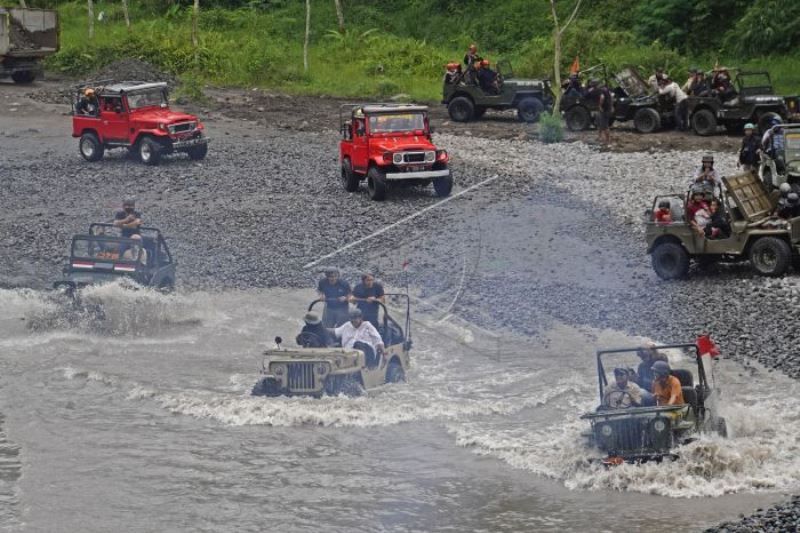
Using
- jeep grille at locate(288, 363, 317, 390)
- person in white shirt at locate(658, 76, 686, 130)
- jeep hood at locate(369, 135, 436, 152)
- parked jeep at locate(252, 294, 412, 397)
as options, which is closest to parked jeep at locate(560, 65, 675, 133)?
person in white shirt at locate(658, 76, 686, 130)

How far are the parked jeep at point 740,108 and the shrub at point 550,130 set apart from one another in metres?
3.17

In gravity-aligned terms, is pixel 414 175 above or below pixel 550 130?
below

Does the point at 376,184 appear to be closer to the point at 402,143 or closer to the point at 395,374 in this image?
the point at 402,143

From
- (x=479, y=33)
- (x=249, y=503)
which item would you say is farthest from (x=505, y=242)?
(x=479, y=33)

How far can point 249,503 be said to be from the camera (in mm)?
14078

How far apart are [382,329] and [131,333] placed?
478 cm

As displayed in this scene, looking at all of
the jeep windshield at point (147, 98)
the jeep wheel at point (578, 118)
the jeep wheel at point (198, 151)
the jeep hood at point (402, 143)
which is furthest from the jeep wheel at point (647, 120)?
the jeep windshield at point (147, 98)

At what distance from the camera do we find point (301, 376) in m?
16.2

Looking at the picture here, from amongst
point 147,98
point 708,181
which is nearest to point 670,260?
point 708,181

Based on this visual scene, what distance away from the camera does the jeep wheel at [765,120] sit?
31281mm

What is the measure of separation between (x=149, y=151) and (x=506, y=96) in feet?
31.8

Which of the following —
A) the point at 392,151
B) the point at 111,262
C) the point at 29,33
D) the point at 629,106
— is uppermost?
the point at 29,33

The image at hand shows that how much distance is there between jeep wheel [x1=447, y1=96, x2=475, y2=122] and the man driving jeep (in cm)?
2284

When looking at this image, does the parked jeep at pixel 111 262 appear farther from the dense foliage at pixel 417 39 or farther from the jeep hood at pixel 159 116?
the dense foliage at pixel 417 39
